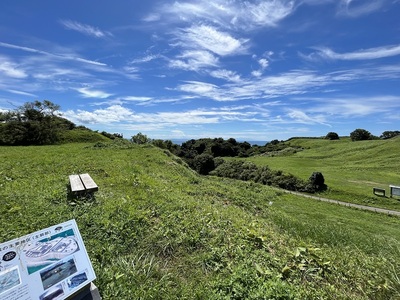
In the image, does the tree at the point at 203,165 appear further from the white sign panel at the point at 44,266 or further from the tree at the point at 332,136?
the white sign panel at the point at 44,266

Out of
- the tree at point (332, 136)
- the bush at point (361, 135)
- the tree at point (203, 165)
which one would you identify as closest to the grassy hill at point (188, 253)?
the tree at point (203, 165)

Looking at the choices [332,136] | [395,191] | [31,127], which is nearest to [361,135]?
[332,136]

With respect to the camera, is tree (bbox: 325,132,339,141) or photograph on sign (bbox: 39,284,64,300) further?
tree (bbox: 325,132,339,141)

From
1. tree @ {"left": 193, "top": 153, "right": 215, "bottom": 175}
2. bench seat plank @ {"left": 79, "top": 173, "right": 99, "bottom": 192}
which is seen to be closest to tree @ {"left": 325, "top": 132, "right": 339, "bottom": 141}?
tree @ {"left": 193, "top": 153, "right": 215, "bottom": 175}

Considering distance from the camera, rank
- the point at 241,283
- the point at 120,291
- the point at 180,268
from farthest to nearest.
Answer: the point at 180,268 < the point at 241,283 < the point at 120,291

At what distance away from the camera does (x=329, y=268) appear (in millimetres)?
4695

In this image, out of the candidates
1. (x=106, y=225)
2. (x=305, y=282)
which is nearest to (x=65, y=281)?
(x=106, y=225)

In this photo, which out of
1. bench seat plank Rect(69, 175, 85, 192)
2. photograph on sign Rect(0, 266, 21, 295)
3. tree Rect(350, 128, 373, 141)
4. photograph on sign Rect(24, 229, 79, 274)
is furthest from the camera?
tree Rect(350, 128, 373, 141)

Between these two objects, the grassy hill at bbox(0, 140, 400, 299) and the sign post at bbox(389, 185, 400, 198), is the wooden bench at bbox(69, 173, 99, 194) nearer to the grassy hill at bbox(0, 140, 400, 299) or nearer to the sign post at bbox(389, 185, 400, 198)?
the grassy hill at bbox(0, 140, 400, 299)

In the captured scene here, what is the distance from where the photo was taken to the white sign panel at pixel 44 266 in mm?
2438

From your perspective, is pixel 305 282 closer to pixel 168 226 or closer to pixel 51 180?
pixel 168 226

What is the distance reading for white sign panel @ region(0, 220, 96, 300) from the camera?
2.44 m

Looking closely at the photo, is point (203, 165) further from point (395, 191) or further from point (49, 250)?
point (49, 250)

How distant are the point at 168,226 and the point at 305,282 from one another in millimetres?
2907
